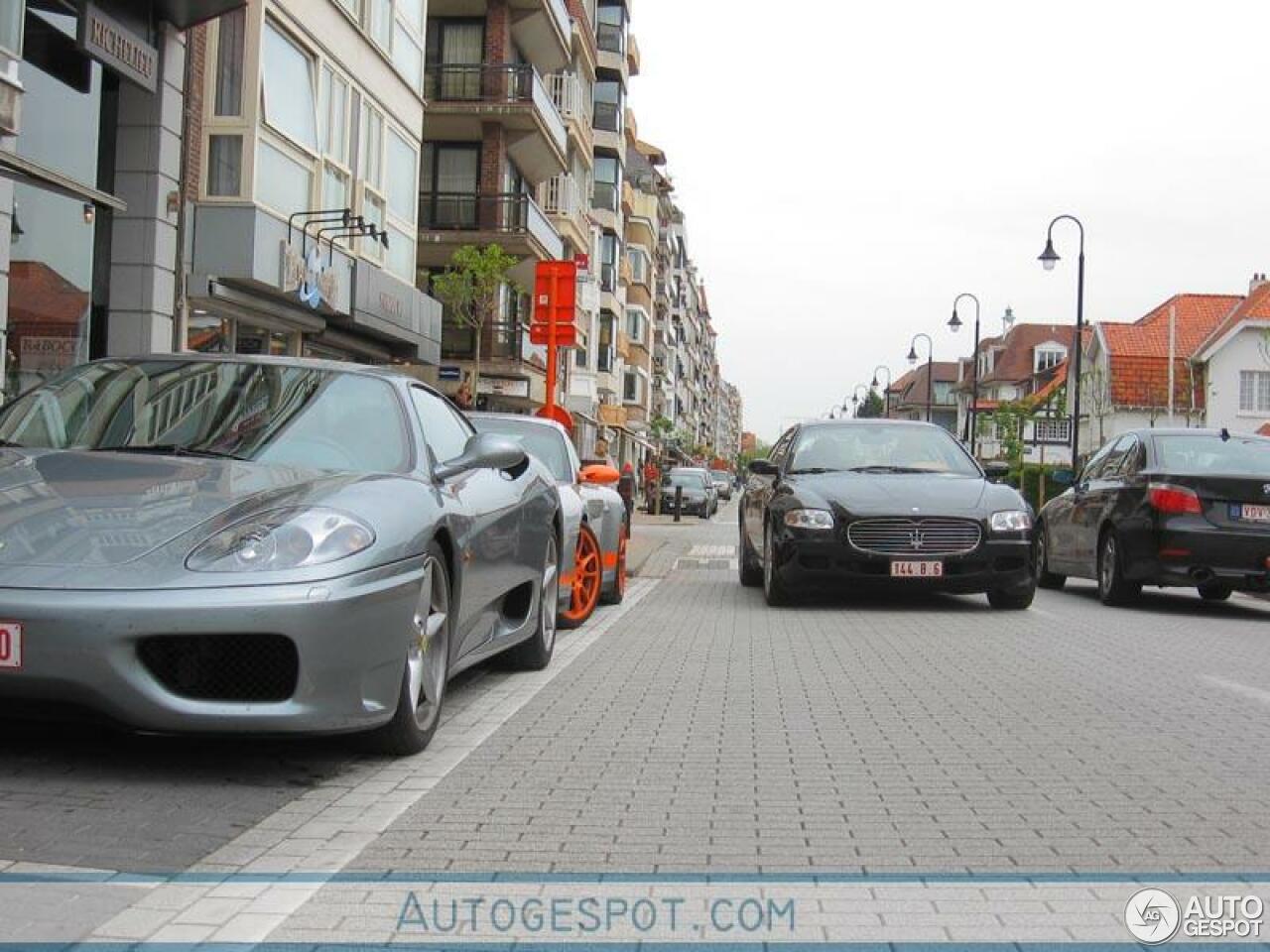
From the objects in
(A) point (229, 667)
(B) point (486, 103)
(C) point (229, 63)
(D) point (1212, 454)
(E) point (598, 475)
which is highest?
(B) point (486, 103)

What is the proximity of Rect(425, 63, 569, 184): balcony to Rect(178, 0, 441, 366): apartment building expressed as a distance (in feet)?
30.9

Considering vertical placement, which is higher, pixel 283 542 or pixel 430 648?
pixel 283 542

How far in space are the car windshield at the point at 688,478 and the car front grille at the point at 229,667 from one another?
153ft

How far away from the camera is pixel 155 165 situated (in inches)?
610

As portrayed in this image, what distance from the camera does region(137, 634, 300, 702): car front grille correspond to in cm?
443

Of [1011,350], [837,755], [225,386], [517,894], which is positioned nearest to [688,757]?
[837,755]

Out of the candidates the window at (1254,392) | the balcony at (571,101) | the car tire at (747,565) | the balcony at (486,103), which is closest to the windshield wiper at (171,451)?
the car tire at (747,565)

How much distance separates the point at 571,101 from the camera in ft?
145

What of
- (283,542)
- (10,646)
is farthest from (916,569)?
(10,646)

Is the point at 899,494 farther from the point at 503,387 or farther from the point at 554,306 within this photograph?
the point at 503,387

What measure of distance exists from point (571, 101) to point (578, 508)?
36.5 metres

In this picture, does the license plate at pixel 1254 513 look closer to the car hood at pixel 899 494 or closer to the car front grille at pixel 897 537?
the car hood at pixel 899 494

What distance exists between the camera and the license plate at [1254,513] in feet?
40.0

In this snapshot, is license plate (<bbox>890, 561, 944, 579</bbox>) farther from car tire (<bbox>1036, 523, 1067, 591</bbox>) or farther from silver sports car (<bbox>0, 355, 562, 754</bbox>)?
silver sports car (<bbox>0, 355, 562, 754</bbox>)
